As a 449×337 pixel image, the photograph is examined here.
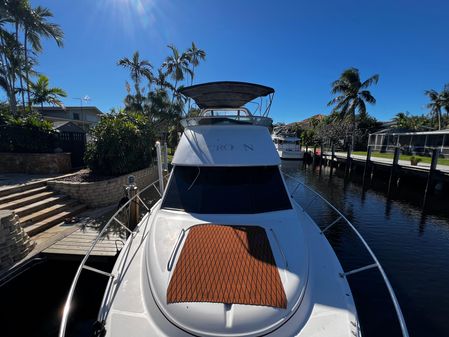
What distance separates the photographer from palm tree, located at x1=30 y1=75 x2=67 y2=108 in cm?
2362

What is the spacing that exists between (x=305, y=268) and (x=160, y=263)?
167cm

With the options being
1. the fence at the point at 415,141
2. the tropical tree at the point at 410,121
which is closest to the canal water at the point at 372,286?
the fence at the point at 415,141

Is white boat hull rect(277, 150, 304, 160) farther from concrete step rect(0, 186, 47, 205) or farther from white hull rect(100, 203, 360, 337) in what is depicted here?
white hull rect(100, 203, 360, 337)

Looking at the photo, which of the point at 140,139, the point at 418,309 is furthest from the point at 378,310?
the point at 140,139

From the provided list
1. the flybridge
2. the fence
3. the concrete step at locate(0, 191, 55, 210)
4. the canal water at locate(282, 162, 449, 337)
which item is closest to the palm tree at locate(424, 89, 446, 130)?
the fence

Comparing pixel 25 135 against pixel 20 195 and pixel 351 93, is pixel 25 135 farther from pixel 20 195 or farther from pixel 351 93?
pixel 351 93

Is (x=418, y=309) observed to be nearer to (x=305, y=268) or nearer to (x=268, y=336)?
(x=305, y=268)

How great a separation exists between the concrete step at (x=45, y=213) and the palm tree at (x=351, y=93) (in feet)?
110

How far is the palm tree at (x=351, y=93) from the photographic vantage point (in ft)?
99.4

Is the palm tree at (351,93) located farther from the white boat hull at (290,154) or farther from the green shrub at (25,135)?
the green shrub at (25,135)

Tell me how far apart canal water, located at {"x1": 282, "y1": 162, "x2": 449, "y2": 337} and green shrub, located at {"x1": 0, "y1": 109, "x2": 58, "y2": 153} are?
12.0 m

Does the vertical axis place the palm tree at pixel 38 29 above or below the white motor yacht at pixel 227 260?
above

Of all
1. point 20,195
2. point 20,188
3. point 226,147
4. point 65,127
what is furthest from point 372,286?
point 65,127

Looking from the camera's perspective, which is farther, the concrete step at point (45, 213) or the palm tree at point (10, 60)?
the palm tree at point (10, 60)
